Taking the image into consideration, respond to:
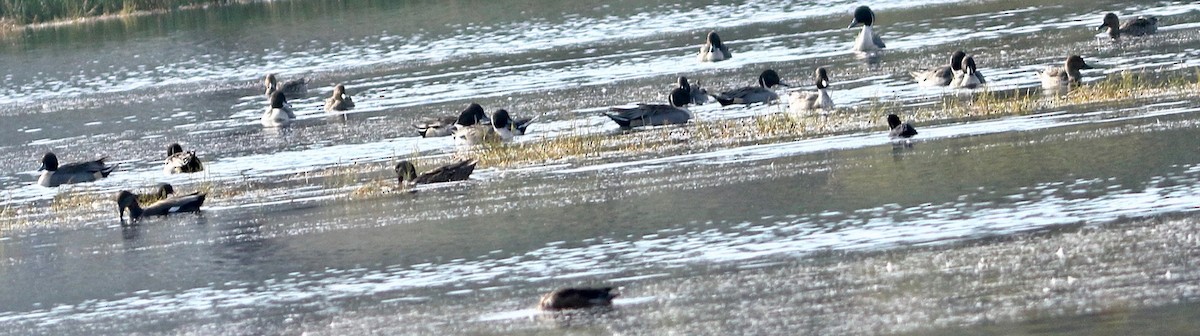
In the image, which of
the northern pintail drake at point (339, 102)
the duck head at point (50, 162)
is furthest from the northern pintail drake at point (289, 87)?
the duck head at point (50, 162)

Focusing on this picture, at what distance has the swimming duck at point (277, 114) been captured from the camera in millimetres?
29547

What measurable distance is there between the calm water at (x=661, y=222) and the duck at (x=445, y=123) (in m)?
0.35

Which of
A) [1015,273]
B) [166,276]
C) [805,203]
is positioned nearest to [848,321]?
[1015,273]

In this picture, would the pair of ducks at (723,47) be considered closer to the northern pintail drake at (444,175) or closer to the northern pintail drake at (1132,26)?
the northern pintail drake at (1132,26)

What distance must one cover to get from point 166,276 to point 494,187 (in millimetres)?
4634

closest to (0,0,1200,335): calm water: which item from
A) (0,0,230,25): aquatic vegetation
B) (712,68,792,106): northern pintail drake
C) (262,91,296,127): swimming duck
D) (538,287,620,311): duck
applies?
(538,287,620,311): duck

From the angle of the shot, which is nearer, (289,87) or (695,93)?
(695,93)

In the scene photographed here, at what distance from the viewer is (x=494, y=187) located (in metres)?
19.5

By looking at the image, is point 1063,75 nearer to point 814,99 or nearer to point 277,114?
point 814,99

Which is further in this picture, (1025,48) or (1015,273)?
(1025,48)

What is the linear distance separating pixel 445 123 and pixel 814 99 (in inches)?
181

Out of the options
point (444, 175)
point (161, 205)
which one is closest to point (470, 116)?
point (444, 175)

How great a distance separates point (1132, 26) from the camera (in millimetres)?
30609

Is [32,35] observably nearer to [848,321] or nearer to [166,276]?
[166,276]
